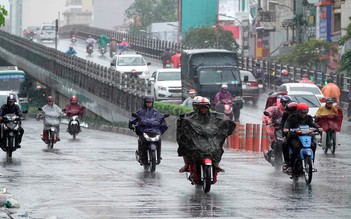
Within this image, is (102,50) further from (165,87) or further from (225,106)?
(225,106)

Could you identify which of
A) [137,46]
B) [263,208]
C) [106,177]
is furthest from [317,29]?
[263,208]

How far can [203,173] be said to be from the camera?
18.0 m

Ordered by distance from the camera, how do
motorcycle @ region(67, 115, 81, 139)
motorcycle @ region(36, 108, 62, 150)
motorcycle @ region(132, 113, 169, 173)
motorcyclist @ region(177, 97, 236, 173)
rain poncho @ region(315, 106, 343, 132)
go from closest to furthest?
1. motorcyclist @ region(177, 97, 236, 173)
2. motorcycle @ region(132, 113, 169, 173)
3. rain poncho @ region(315, 106, 343, 132)
4. motorcycle @ region(36, 108, 62, 150)
5. motorcycle @ region(67, 115, 81, 139)

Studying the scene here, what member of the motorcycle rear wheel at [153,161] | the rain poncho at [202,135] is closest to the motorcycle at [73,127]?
Answer: the motorcycle rear wheel at [153,161]

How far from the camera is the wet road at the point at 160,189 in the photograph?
49.5 ft

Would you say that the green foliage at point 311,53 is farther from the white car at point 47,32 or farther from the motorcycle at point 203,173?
the motorcycle at point 203,173

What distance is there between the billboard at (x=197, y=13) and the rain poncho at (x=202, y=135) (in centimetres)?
11019

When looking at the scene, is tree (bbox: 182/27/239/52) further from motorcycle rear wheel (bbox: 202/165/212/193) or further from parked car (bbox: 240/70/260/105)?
motorcycle rear wheel (bbox: 202/165/212/193)

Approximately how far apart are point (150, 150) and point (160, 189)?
442 cm

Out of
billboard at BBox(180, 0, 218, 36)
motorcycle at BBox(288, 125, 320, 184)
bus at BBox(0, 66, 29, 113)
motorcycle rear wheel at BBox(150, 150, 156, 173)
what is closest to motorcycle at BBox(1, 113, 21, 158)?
motorcycle rear wheel at BBox(150, 150, 156, 173)

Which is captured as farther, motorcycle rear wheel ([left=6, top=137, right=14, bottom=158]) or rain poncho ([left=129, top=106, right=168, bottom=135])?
motorcycle rear wheel ([left=6, top=137, right=14, bottom=158])

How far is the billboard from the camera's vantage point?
128625 millimetres

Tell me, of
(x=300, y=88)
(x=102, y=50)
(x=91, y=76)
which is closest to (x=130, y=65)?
(x=91, y=76)

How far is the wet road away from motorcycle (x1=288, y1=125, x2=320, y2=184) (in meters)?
0.22
